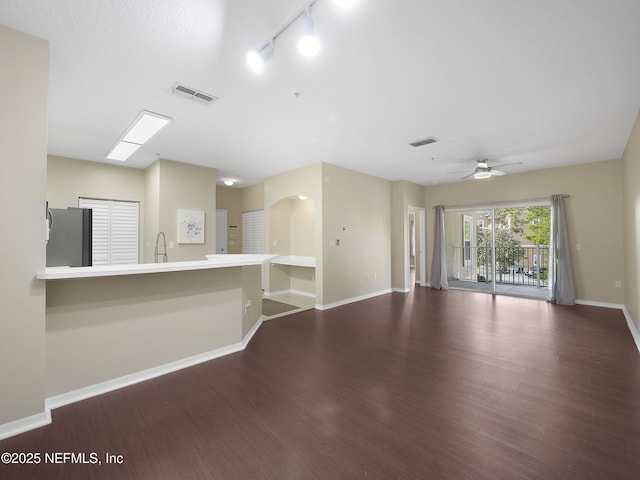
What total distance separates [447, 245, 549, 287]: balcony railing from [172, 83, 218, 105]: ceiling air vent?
730cm

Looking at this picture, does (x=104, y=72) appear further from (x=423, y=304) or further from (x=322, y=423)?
(x=423, y=304)

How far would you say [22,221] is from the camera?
204 centimetres

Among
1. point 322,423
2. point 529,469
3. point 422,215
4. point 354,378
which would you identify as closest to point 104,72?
point 322,423

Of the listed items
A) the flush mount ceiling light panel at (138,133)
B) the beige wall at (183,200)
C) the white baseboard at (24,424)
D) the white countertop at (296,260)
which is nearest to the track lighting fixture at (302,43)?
the flush mount ceiling light panel at (138,133)

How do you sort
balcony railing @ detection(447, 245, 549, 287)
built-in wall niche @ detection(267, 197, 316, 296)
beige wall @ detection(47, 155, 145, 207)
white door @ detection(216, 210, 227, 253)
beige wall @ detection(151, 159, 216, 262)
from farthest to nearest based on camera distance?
white door @ detection(216, 210, 227, 253)
balcony railing @ detection(447, 245, 549, 287)
built-in wall niche @ detection(267, 197, 316, 296)
beige wall @ detection(151, 159, 216, 262)
beige wall @ detection(47, 155, 145, 207)

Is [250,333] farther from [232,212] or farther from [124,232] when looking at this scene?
[232,212]

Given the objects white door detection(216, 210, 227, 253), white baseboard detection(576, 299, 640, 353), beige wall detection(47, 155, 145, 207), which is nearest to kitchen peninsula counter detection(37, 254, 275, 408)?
beige wall detection(47, 155, 145, 207)

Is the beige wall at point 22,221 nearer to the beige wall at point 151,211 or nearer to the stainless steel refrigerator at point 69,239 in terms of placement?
the stainless steel refrigerator at point 69,239

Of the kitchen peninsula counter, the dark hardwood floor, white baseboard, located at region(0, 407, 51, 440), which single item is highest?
the kitchen peninsula counter

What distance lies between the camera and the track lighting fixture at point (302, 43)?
1.79 metres

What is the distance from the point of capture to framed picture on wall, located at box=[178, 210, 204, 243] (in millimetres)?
5438

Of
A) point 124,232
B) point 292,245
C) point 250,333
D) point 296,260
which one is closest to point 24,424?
point 250,333

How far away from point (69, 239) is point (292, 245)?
4818mm

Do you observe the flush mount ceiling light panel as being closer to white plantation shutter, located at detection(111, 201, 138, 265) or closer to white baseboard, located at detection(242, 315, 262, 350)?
white plantation shutter, located at detection(111, 201, 138, 265)
